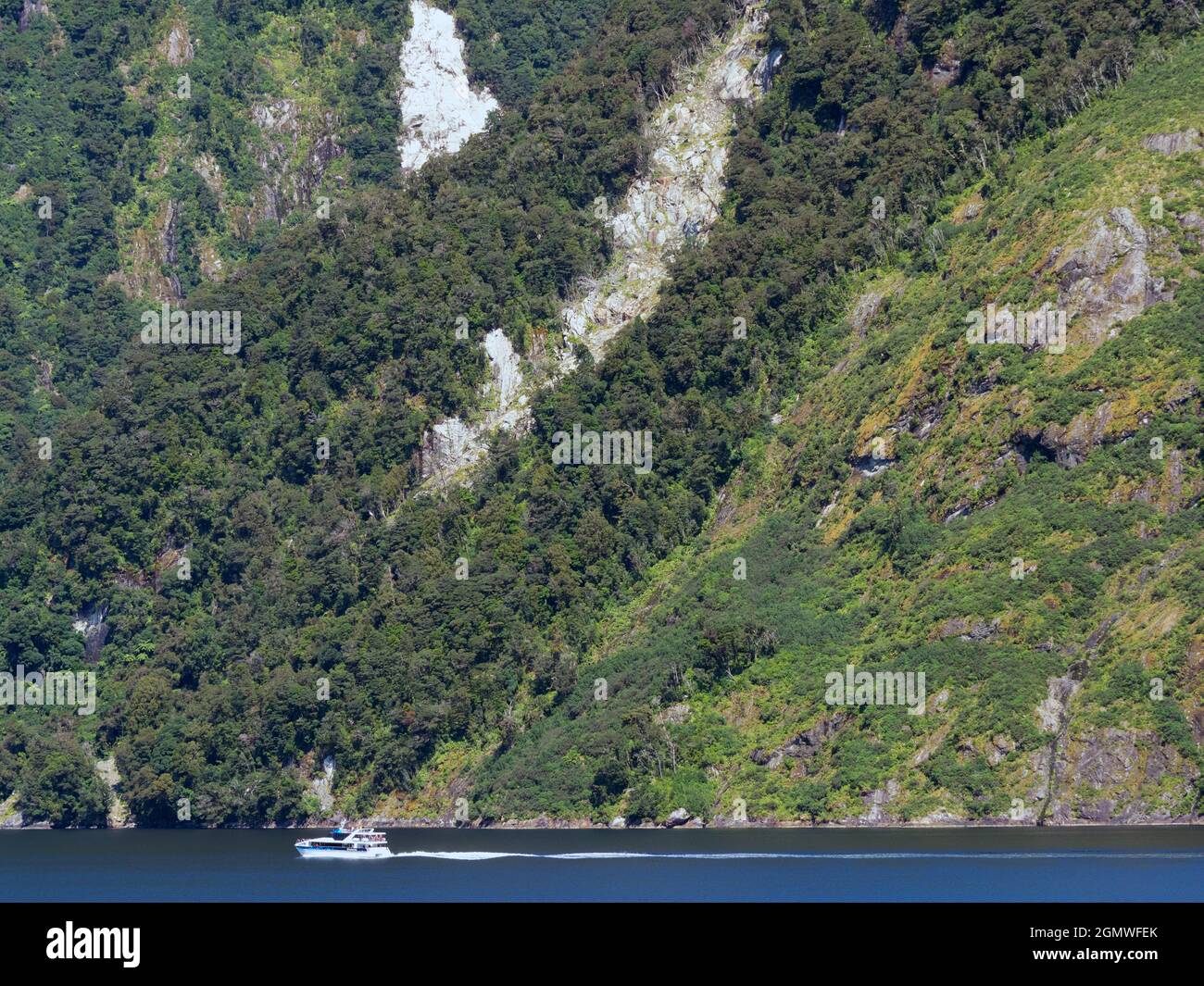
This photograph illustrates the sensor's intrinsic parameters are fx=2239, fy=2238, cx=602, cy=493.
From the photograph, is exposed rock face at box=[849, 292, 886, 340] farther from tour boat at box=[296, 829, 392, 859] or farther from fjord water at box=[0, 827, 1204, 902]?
tour boat at box=[296, 829, 392, 859]

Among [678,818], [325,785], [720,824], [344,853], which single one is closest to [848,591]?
[720,824]

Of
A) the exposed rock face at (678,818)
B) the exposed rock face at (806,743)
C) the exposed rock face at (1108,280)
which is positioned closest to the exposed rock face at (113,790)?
the exposed rock face at (678,818)

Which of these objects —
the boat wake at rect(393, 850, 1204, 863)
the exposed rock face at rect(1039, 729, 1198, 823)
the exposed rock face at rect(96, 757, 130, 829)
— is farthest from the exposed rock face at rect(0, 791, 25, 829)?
the exposed rock face at rect(1039, 729, 1198, 823)

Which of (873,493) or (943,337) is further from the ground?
(943,337)

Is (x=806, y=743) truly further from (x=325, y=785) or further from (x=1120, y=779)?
(x=325, y=785)
